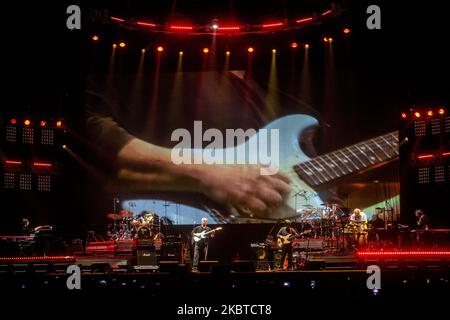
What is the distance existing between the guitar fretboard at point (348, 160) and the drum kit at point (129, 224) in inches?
198

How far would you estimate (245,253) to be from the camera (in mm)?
20328

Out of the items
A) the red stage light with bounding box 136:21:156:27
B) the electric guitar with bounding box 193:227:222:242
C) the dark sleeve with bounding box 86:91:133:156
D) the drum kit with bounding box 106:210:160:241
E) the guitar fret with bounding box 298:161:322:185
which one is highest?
the red stage light with bounding box 136:21:156:27

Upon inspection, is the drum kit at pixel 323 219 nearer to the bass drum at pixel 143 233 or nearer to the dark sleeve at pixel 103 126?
the bass drum at pixel 143 233

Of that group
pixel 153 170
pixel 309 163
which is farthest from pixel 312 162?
pixel 153 170

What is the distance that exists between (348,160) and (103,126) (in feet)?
27.2

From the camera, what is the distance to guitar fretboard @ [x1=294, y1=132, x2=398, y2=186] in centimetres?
2014

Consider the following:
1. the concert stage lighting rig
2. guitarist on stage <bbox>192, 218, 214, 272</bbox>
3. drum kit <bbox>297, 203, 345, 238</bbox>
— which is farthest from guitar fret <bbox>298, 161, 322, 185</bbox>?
guitarist on stage <bbox>192, 218, 214, 272</bbox>

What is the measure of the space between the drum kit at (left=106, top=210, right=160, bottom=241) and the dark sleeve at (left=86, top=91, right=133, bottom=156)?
2503mm

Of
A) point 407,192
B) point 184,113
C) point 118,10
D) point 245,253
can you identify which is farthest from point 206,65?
point 407,192

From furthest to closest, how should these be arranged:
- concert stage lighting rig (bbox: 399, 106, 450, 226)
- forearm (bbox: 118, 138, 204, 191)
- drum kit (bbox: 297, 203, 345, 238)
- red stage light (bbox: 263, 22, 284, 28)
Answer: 1. forearm (bbox: 118, 138, 204, 191)
2. concert stage lighting rig (bbox: 399, 106, 450, 226)
3. red stage light (bbox: 263, 22, 284, 28)
4. drum kit (bbox: 297, 203, 345, 238)

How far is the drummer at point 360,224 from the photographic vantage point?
17.8 m

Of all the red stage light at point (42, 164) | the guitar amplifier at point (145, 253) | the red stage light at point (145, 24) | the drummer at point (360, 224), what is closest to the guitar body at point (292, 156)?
the drummer at point (360, 224)

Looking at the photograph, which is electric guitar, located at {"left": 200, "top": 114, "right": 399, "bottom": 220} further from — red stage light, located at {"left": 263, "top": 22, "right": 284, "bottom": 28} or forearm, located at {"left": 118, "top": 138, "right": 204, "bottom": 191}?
red stage light, located at {"left": 263, "top": 22, "right": 284, "bottom": 28}
